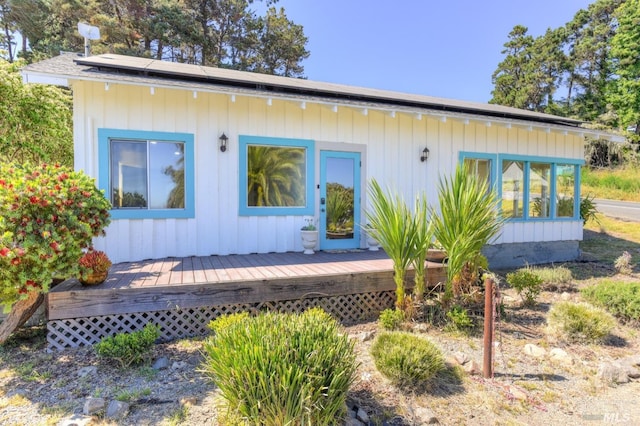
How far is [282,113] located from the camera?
6.10m

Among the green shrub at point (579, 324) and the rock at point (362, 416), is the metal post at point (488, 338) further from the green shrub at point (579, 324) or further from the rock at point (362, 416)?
the green shrub at point (579, 324)

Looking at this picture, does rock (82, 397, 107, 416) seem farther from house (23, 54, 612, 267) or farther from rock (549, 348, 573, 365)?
rock (549, 348, 573, 365)

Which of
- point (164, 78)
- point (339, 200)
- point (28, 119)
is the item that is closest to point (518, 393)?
point (339, 200)

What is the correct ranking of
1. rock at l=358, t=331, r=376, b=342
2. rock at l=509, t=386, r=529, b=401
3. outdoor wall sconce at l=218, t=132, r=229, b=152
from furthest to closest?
1. outdoor wall sconce at l=218, t=132, r=229, b=152
2. rock at l=358, t=331, r=376, b=342
3. rock at l=509, t=386, r=529, b=401

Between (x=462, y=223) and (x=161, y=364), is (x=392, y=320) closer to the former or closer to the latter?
(x=462, y=223)

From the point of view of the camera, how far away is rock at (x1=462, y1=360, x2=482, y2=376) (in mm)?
3177

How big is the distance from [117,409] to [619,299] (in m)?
5.86

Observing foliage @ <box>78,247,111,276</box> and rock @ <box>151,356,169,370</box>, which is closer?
rock @ <box>151,356,169,370</box>

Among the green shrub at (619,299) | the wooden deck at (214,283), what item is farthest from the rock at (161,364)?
the green shrub at (619,299)

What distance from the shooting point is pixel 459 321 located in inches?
160

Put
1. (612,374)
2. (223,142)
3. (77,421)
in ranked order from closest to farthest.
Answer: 1. (77,421)
2. (612,374)
3. (223,142)

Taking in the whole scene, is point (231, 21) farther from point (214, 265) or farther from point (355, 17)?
point (214, 265)

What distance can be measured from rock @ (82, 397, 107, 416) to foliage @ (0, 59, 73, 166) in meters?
4.75

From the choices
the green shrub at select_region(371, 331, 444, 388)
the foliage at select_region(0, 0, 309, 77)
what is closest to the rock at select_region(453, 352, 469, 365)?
the green shrub at select_region(371, 331, 444, 388)
